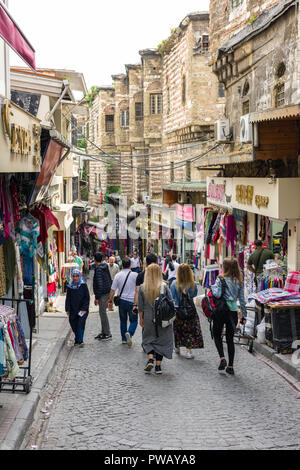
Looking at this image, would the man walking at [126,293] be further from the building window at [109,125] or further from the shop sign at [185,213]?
the building window at [109,125]

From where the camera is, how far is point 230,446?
5.90 m

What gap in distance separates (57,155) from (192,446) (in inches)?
347

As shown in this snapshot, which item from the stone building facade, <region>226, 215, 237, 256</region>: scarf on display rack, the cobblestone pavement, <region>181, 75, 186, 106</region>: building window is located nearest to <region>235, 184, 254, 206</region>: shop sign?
<region>226, 215, 237, 256</region>: scarf on display rack

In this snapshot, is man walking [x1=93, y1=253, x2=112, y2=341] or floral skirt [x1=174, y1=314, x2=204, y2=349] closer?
floral skirt [x1=174, y1=314, x2=204, y2=349]

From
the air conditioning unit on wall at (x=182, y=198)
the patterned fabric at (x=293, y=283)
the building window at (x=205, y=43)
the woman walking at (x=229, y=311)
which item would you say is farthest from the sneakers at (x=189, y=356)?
the building window at (x=205, y=43)

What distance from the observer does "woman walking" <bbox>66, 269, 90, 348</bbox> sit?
11688mm

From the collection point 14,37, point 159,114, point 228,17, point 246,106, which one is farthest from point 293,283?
point 159,114

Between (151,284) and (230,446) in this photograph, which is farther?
(151,284)

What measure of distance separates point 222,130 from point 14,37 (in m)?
11.7

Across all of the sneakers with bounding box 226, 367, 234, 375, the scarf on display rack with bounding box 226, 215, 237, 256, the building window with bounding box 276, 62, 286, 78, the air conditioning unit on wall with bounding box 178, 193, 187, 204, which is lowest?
the sneakers with bounding box 226, 367, 234, 375

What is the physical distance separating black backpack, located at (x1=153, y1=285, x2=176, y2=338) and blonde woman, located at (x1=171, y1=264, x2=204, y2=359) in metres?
0.95

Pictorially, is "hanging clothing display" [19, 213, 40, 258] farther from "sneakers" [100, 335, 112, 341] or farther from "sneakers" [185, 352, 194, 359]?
"sneakers" [185, 352, 194, 359]

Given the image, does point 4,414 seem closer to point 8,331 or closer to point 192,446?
point 8,331
